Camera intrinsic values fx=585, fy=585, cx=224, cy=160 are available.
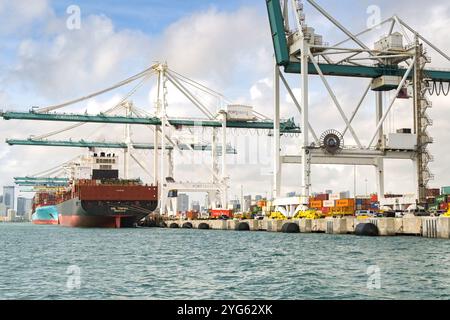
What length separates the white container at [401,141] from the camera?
228ft

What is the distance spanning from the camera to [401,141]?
2744 inches

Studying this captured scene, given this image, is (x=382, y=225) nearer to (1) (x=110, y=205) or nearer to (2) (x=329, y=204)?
(2) (x=329, y=204)

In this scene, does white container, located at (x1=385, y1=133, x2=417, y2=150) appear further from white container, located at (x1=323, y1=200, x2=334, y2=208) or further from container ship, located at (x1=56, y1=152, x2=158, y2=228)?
container ship, located at (x1=56, y1=152, x2=158, y2=228)

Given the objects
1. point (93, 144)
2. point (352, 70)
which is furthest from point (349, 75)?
point (93, 144)

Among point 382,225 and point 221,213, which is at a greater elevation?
point 221,213

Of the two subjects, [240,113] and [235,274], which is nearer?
[235,274]

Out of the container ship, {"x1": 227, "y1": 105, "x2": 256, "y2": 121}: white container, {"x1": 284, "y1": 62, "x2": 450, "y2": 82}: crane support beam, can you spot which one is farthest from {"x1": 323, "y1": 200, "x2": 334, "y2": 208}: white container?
{"x1": 227, "y1": 105, "x2": 256, "y2": 121}: white container

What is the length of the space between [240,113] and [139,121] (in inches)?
694

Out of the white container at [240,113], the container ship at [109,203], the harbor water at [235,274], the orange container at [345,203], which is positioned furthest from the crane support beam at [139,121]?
the harbor water at [235,274]

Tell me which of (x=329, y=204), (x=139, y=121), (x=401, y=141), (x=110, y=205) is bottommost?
(x=110, y=205)
